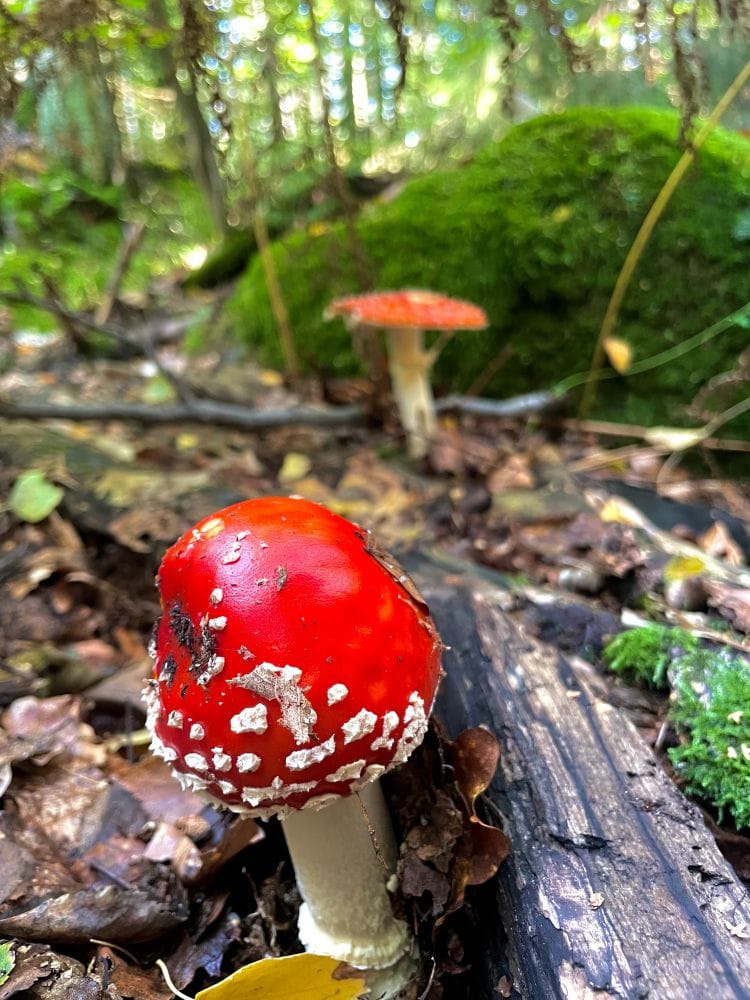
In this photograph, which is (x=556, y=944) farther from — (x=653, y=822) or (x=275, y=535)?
(x=275, y=535)

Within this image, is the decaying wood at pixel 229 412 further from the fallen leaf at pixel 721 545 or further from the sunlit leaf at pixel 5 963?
the sunlit leaf at pixel 5 963

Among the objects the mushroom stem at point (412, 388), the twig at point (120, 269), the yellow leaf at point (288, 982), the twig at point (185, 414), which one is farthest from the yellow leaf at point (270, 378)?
the yellow leaf at point (288, 982)

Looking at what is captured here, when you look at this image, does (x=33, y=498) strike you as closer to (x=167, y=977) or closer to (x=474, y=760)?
(x=167, y=977)

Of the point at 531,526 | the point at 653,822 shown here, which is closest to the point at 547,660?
the point at 653,822

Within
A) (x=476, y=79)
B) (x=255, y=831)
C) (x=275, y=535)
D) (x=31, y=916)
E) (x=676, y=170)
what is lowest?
(x=255, y=831)

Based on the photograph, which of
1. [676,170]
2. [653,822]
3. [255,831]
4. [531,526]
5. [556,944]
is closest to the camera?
[556,944]

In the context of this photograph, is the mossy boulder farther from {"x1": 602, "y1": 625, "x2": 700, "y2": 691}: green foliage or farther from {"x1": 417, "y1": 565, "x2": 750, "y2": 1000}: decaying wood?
{"x1": 417, "y1": 565, "x2": 750, "y2": 1000}: decaying wood
